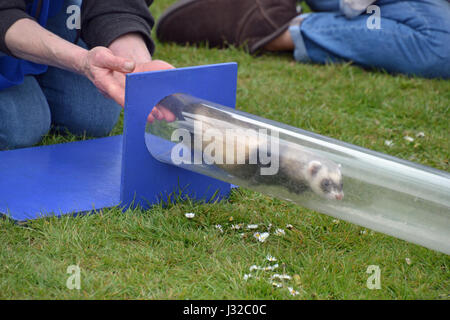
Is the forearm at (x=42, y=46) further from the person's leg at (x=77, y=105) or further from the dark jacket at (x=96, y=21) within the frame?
the person's leg at (x=77, y=105)

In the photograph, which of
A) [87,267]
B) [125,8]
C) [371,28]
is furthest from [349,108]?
[87,267]

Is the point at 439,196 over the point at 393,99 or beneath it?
over

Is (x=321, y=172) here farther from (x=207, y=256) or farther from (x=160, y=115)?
(x=160, y=115)

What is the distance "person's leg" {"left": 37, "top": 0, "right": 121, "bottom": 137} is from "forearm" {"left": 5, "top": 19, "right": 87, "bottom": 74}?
0.49 metres

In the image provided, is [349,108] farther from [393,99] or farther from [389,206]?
[389,206]

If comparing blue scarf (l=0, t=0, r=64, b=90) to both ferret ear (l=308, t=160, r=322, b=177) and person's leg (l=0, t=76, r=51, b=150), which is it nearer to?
person's leg (l=0, t=76, r=51, b=150)

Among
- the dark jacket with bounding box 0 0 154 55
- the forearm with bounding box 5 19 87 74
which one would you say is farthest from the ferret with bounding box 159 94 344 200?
the dark jacket with bounding box 0 0 154 55

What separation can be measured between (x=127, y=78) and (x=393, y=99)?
164cm

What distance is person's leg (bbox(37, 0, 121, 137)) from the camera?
224 cm

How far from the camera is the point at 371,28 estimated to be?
310 cm

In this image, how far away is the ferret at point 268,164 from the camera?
144 cm

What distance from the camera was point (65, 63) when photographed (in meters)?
1.74

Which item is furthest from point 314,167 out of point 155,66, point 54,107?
point 54,107

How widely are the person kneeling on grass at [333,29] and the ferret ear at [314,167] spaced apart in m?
1.84
